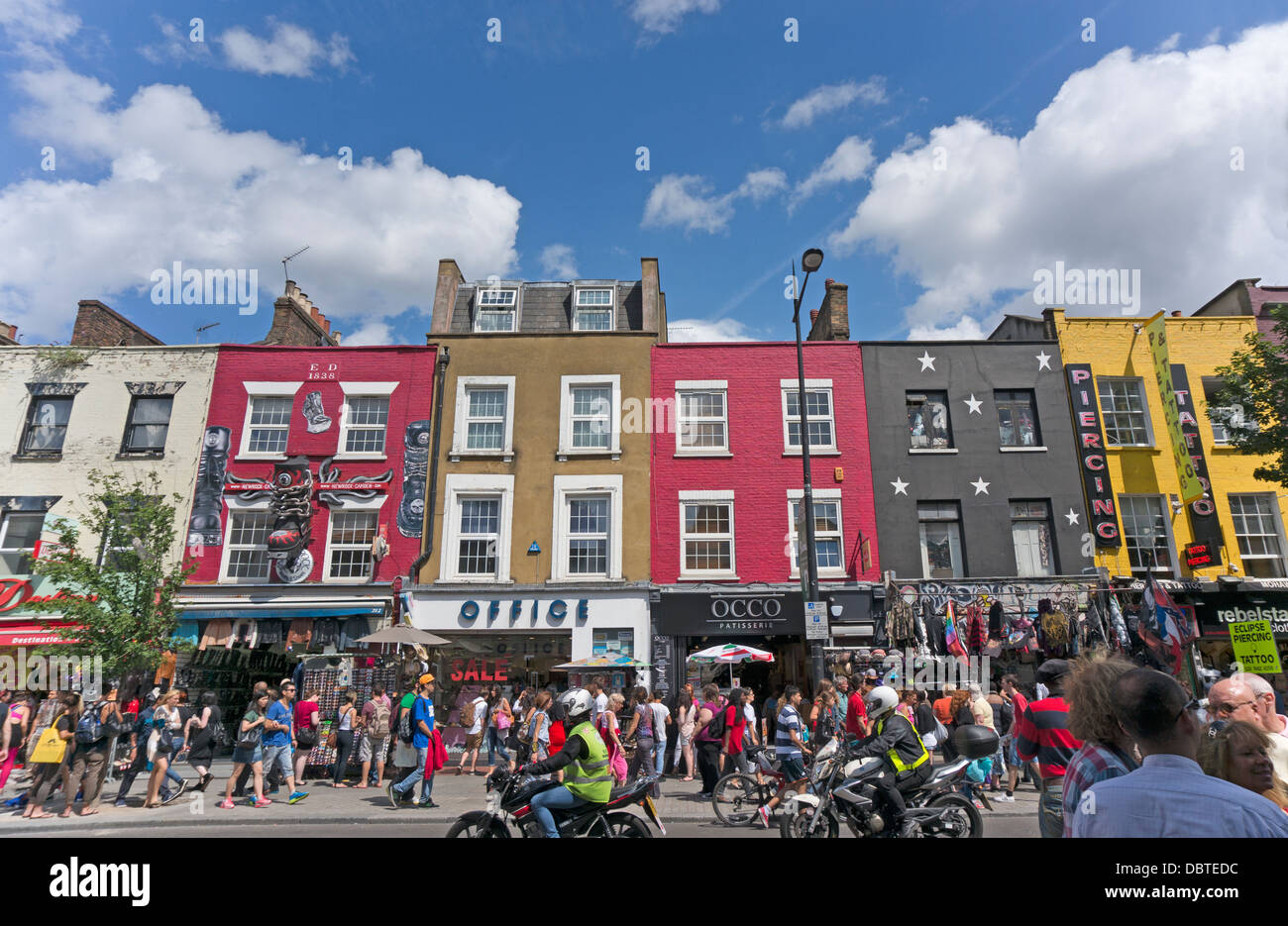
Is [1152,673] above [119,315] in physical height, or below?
below

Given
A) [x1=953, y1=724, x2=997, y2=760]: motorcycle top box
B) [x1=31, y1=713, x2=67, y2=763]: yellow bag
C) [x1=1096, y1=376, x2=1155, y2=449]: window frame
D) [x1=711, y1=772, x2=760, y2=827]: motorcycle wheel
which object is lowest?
[x1=711, y1=772, x2=760, y2=827]: motorcycle wheel

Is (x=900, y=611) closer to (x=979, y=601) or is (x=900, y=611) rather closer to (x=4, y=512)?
(x=979, y=601)

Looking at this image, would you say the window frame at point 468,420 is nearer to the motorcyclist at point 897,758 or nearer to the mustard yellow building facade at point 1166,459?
the motorcyclist at point 897,758

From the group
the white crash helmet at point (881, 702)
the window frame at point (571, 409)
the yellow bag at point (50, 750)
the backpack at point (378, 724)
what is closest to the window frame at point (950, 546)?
the window frame at point (571, 409)

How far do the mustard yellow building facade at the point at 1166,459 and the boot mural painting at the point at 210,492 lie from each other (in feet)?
78.9

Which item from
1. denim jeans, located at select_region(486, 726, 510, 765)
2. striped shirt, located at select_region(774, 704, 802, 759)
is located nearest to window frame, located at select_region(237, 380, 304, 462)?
denim jeans, located at select_region(486, 726, 510, 765)

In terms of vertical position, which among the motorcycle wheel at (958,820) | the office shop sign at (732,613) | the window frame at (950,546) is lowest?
the motorcycle wheel at (958,820)

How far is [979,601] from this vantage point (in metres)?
18.3

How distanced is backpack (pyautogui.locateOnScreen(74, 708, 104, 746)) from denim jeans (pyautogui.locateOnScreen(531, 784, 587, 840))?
914 centimetres

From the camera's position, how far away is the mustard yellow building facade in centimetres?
1911

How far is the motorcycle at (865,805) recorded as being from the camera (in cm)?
741

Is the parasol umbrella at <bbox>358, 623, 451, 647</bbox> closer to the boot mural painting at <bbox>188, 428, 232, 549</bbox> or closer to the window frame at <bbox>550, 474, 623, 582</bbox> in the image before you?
the window frame at <bbox>550, 474, 623, 582</bbox>
